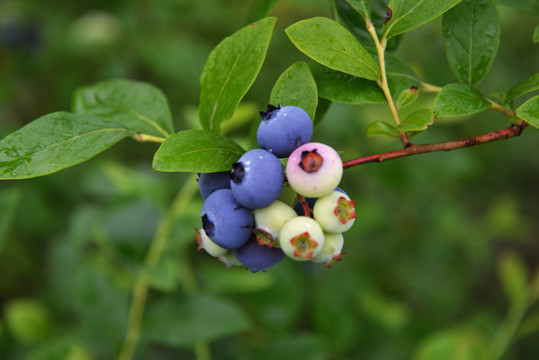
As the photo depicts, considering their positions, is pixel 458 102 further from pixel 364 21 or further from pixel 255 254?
pixel 255 254

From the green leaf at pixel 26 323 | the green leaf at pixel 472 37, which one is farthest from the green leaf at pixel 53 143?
the green leaf at pixel 26 323

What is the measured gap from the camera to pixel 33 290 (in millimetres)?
2963

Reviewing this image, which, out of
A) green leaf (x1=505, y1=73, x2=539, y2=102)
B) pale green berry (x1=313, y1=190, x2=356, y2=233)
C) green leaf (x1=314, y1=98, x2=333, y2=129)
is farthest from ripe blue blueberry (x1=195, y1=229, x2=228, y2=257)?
green leaf (x1=505, y1=73, x2=539, y2=102)

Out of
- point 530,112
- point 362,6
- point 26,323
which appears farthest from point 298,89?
point 26,323

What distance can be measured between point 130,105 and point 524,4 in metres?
1.19

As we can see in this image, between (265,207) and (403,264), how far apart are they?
9.26 feet

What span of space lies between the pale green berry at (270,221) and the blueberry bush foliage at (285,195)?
14 cm

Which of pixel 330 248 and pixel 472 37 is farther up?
pixel 472 37

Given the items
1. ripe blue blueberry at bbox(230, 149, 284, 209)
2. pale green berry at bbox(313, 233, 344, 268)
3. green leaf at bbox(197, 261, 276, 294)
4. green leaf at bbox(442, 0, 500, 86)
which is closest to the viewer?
ripe blue blueberry at bbox(230, 149, 284, 209)

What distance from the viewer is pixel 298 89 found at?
109cm

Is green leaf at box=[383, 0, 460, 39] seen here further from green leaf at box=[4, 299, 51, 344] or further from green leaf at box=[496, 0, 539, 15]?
green leaf at box=[4, 299, 51, 344]

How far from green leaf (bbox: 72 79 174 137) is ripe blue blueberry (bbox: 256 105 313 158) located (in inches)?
15.6

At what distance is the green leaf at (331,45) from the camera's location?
3.42 feet

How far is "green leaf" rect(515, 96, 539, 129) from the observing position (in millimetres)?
993
